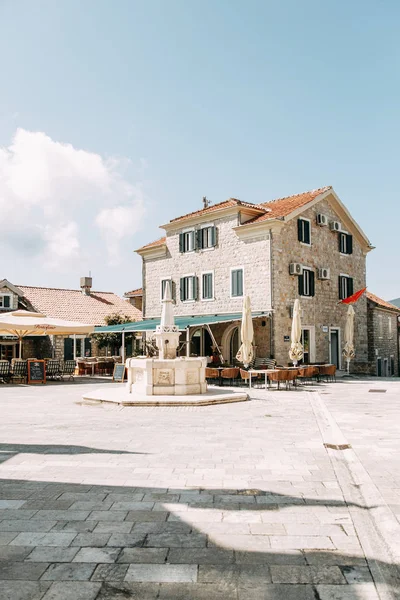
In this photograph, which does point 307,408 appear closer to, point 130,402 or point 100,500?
point 130,402

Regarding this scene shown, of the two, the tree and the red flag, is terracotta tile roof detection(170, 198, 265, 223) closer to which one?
the red flag

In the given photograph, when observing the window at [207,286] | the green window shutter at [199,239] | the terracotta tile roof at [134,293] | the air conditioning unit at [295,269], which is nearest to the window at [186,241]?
the green window shutter at [199,239]

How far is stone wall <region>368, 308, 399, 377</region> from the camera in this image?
3031 cm

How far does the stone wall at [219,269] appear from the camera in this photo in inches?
963

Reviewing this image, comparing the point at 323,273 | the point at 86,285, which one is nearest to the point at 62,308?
the point at 86,285

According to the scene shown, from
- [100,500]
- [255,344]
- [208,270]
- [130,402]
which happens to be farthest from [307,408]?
[208,270]

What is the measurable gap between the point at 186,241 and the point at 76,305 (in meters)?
11.8

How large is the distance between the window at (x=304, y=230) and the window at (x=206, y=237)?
4.27 metres

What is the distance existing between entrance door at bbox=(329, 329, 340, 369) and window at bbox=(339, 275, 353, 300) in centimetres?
199

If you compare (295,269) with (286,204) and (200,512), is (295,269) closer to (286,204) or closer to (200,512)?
(286,204)

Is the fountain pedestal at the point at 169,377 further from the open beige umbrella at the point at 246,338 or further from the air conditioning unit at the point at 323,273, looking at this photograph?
the air conditioning unit at the point at 323,273

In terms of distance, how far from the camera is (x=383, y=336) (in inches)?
1248

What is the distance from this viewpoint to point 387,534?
4.37 m

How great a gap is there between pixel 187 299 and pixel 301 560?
24309mm
